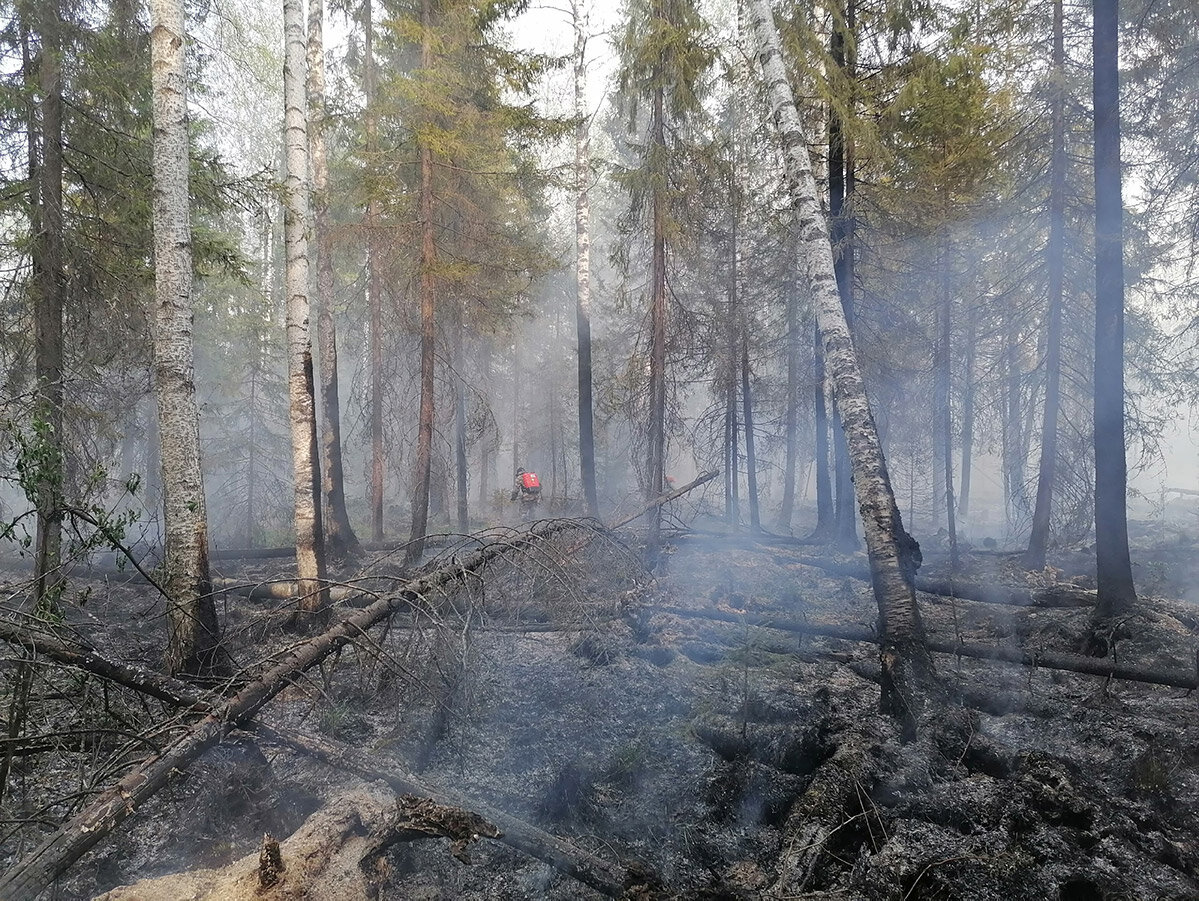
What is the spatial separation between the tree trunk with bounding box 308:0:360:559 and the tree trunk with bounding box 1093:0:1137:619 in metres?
12.5

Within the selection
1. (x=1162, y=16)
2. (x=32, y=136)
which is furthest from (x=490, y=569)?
(x=1162, y=16)

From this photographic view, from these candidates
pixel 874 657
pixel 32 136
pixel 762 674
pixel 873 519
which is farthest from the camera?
pixel 32 136

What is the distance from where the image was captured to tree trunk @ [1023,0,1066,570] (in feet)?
33.5

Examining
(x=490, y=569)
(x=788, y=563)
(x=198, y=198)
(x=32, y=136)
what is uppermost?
(x=32, y=136)

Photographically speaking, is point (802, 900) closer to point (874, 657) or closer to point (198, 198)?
point (874, 657)

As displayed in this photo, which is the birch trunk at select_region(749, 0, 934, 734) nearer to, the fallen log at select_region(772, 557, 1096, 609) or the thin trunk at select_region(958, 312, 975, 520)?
the fallen log at select_region(772, 557, 1096, 609)

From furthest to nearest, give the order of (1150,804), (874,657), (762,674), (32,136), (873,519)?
(32,136)
(874,657)
(762,674)
(873,519)
(1150,804)

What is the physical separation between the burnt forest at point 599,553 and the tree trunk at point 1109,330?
47mm

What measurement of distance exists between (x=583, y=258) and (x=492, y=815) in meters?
12.4

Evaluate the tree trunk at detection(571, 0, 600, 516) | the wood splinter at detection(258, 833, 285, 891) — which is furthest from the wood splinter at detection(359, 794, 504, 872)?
the tree trunk at detection(571, 0, 600, 516)

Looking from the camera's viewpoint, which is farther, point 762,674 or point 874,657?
point 874,657

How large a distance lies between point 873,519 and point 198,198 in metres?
9.35

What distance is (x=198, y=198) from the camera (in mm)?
7445

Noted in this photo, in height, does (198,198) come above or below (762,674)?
above
